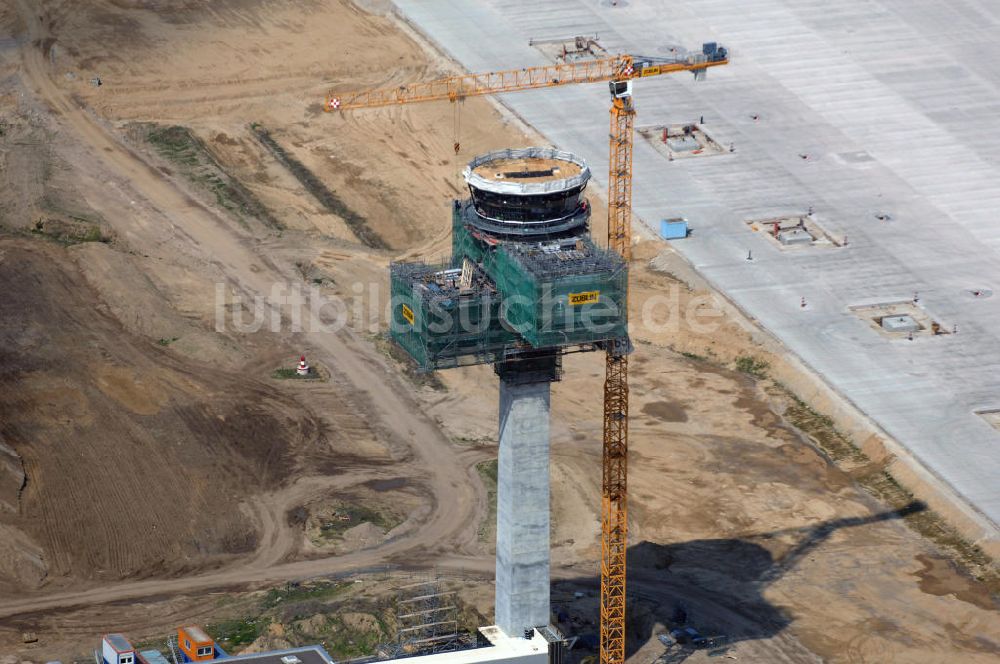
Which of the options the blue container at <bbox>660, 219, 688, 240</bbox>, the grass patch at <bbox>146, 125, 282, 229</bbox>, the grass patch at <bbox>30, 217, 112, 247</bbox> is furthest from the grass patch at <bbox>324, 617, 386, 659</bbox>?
the grass patch at <bbox>146, 125, 282, 229</bbox>

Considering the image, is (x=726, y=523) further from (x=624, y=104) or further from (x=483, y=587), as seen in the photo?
(x=624, y=104)

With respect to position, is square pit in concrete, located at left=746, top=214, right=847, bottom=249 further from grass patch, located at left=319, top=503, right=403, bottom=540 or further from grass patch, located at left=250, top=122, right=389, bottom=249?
grass patch, located at left=319, top=503, right=403, bottom=540

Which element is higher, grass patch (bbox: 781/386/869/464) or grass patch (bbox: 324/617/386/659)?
grass patch (bbox: 324/617/386/659)

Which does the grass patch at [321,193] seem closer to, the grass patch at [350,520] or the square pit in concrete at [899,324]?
the square pit in concrete at [899,324]

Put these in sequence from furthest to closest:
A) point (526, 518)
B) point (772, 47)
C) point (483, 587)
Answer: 1. point (772, 47)
2. point (483, 587)
3. point (526, 518)

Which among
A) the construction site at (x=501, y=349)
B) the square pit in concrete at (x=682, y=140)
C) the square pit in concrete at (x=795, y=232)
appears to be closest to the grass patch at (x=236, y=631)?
the construction site at (x=501, y=349)

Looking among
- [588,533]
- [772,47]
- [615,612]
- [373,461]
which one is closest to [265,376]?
[373,461]
